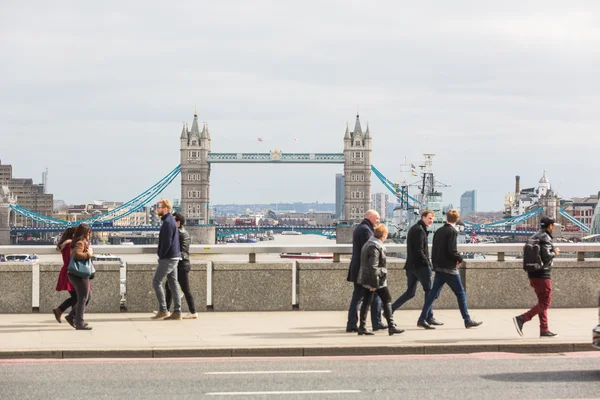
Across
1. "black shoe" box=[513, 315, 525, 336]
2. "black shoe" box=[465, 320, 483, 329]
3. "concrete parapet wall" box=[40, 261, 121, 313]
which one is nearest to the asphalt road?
"black shoe" box=[513, 315, 525, 336]

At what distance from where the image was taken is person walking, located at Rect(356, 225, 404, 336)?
503 inches

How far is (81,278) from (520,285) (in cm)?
667

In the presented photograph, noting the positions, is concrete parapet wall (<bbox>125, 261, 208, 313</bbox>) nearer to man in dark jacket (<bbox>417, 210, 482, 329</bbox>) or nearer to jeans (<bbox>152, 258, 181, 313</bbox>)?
jeans (<bbox>152, 258, 181, 313</bbox>)

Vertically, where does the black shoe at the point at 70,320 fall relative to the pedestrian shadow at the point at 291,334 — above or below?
above

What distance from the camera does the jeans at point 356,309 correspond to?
43.4 feet

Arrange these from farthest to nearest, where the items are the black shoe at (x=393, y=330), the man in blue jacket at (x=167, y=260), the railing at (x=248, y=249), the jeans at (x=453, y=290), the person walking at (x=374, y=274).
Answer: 1. the railing at (x=248, y=249)
2. the man in blue jacket at (x=167, y=260)
3. the jeans at (x=453, y=290)
4. the black shoe at (x=393, y=330)
5. the person walking at (x=374, y=274)

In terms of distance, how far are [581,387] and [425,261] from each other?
13.1 feet

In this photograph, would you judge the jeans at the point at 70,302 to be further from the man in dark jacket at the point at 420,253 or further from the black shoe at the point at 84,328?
the man in dark jacket at the point at 420,253

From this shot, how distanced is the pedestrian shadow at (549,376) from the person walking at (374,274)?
2541 millimetres

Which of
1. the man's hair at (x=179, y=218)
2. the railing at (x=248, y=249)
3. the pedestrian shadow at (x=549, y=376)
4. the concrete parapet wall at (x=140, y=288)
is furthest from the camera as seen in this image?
the railing at (x=248, y=249)

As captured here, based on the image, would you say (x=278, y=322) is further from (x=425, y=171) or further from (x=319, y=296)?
(x=425, y=171)

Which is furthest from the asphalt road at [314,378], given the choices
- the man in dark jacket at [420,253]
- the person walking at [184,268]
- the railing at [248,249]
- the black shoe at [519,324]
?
the railing at [248,249]

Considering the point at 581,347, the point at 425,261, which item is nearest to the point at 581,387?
the point at 581,347

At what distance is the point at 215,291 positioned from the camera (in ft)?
50.2
